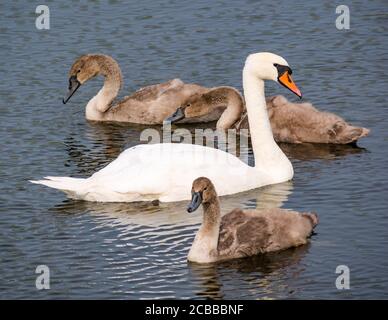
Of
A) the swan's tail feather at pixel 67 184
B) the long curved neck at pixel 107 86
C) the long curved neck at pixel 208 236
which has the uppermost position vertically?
the long curved neck at pixel 107 86

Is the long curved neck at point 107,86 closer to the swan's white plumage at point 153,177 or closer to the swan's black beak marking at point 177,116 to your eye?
→ the swan's black beak marking at point 177,116

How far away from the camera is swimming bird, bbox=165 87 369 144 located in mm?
16250

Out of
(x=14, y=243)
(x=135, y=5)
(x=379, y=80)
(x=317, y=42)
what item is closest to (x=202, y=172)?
(x=14, y=243)

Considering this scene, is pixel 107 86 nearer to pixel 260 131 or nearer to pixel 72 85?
pixel 72 85

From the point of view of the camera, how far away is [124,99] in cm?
1822

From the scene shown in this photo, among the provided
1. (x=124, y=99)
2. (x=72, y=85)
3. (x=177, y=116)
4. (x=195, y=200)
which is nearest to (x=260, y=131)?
(x=177, y=116)

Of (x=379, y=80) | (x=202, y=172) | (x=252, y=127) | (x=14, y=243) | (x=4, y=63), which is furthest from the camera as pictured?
(x=4, y=63)

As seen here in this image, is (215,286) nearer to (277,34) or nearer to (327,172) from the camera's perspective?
(327,172)

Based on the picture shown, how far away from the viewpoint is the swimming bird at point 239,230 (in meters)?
12.2

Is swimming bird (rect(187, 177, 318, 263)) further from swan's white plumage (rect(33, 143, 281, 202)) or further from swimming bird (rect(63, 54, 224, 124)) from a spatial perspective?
swimming bird (rect(63, 54, 224, 124))

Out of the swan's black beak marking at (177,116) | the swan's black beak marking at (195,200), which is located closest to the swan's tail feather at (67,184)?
the swan's black beak marking at (195,200)

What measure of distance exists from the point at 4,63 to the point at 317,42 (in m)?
4.63

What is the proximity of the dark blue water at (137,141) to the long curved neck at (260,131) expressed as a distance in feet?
1.04
